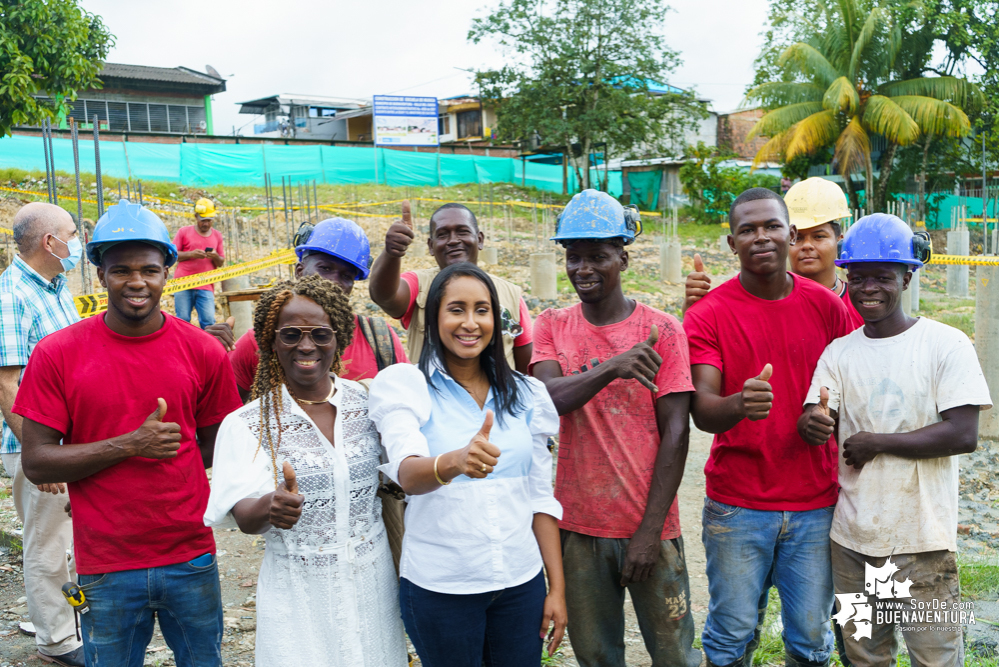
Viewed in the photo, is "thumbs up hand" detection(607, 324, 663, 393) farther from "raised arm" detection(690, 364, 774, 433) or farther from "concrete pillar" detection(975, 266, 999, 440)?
"concrete pillar" detection(975, 266, 999, 440)

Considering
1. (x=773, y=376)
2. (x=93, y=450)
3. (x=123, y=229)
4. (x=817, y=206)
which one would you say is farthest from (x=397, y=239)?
(x=817, y=206)

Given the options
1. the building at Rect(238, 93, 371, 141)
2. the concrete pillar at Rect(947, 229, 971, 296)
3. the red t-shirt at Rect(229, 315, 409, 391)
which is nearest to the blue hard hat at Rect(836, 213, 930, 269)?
the red t-shirt at Rect(229, 315, 409, 391)

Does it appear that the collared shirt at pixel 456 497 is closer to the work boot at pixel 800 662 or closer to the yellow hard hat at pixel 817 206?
the work boot at pixel 800 662

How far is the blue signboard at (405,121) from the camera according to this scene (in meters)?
29.2

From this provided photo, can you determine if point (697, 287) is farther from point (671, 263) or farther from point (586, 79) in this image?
point (586, 79)

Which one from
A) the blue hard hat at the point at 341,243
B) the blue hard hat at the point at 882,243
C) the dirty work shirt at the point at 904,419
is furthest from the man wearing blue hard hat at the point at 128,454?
the blue hard hat at the point at 882,243

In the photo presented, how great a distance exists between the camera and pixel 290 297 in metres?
2.48

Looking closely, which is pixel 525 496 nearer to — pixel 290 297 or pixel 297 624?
pixel 297 624

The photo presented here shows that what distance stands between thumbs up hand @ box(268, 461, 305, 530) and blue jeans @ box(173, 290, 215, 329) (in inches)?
329

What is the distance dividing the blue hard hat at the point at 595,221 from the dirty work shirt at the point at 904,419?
908 millimetres

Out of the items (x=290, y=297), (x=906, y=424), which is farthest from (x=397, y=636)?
(x=906, y=424)

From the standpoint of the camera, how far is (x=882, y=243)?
2.77 metres

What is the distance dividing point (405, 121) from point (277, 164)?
617 centimetres

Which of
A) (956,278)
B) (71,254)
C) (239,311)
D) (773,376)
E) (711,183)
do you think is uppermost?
(711,183)
